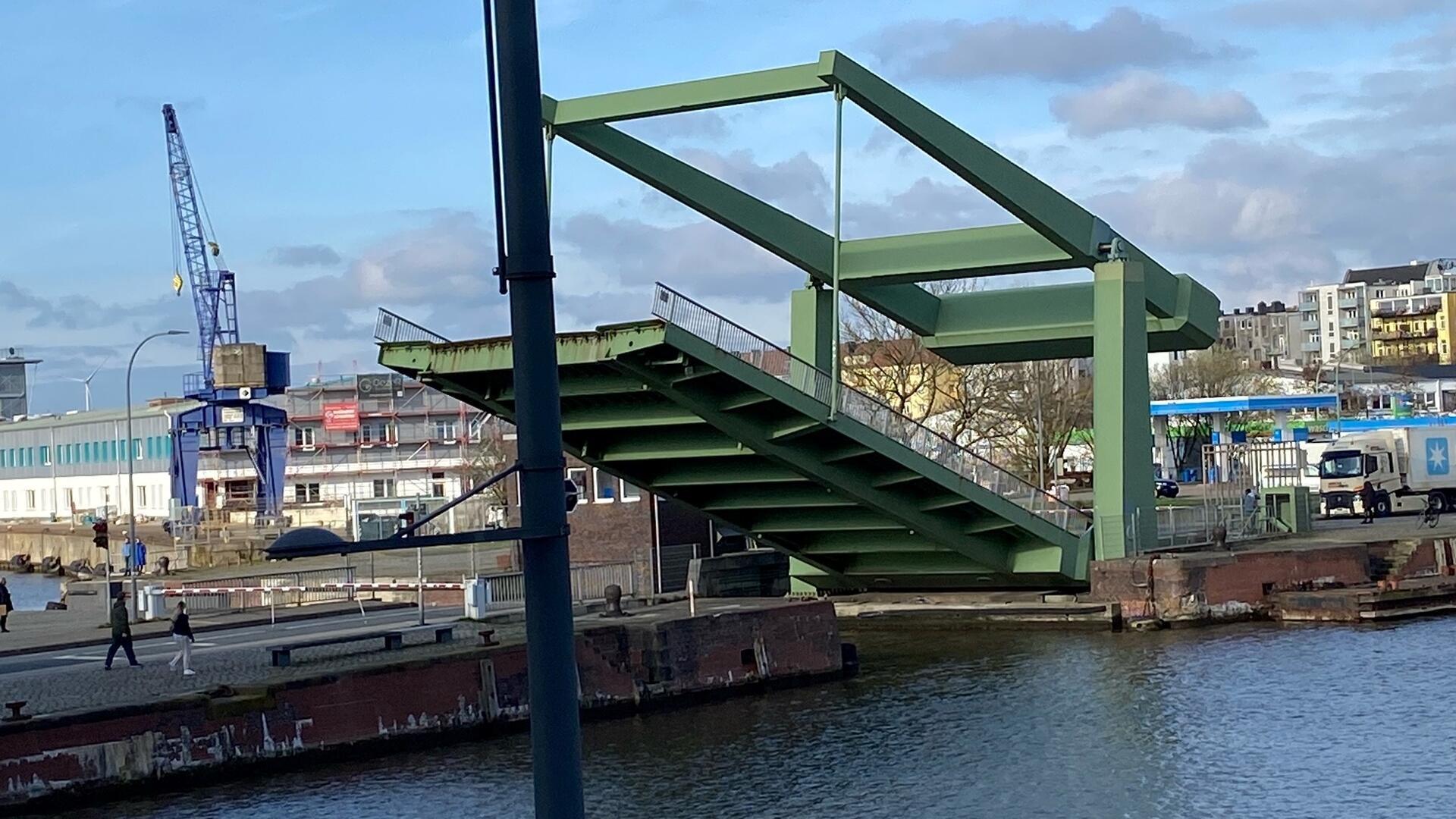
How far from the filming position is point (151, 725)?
20938 mm

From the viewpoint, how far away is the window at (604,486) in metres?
43.4

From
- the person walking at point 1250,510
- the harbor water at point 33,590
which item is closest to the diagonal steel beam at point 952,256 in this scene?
the person walking at point 1250,510

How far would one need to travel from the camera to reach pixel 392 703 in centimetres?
2353

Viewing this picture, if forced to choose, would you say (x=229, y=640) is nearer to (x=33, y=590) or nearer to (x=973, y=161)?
(x=973, y=161)

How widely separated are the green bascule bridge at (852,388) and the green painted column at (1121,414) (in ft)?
0.14

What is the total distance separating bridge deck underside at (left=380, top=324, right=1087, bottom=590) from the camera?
27.5 meters

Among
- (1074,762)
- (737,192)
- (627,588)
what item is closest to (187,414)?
(627,588)

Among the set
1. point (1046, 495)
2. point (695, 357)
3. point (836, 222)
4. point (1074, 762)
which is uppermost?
point (836, 222)

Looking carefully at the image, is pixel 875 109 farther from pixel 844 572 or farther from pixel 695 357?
pixel 844 572

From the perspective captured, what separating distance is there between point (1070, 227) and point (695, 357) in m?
9.11

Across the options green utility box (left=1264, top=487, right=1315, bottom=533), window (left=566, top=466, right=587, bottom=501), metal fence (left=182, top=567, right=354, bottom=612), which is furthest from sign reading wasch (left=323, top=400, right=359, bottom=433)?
green utility box (left=1264, top=487, right=1315, bottom=533)

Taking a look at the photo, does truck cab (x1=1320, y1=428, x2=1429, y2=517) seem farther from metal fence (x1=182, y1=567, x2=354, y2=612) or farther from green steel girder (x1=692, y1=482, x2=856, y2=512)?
metal fence (x1=182, y1=567, x2=354, y2=612)

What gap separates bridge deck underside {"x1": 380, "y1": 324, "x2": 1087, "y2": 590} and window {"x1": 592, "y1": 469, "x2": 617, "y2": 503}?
7331mm

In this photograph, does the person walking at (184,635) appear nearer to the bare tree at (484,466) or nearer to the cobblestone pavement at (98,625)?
the cobblestone pavement at (98,625)
